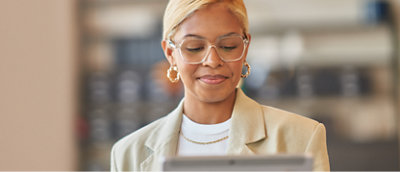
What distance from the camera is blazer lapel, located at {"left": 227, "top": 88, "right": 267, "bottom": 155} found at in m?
1.13

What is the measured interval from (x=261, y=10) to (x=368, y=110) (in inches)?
50.8

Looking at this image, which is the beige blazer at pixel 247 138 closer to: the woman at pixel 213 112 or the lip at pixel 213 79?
the woman at pixel 213 112

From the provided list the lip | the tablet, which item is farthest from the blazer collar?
the tablet

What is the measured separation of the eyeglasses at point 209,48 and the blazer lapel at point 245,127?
0.14m

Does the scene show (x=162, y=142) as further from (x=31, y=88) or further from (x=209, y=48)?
(x=31, y=88)

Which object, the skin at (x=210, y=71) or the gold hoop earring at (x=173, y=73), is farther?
the gold hoop earring at (x=173, y=73)

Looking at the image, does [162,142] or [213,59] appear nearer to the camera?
[213,59]

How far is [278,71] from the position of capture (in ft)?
14.3

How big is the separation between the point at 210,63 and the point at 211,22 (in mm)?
88

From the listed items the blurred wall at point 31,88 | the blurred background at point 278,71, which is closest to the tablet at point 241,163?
the blurred wall at point 31,88

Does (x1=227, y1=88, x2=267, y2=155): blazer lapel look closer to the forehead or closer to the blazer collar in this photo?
the blazer collar

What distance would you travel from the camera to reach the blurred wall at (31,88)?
2.26 meters

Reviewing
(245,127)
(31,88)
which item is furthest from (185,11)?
(31,88)

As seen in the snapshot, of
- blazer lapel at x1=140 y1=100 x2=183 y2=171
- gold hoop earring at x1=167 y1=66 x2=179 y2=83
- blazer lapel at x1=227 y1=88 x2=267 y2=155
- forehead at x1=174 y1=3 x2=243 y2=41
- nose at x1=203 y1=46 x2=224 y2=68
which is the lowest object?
blazer lapel at x1=140 y1=100 x2=183 y2=171
